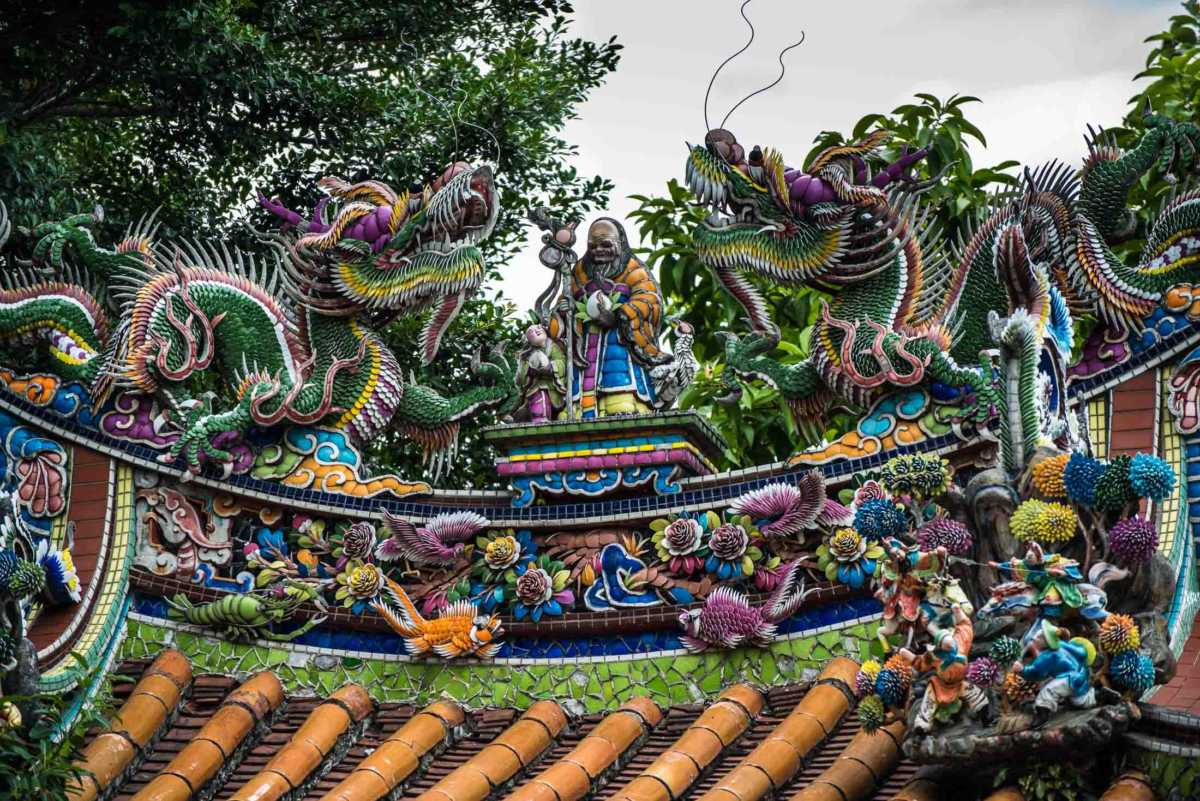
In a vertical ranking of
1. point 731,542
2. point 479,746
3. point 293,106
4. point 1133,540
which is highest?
point 293,106

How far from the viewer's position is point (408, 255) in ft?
30.3

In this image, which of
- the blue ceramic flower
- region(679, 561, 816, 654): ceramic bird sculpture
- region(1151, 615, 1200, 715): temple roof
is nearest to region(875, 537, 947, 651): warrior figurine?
region(1151, 615, 1200, 715): temple roof

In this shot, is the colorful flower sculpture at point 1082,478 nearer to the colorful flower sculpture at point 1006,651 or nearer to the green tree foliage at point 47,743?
the colorful flower sculpture at point 1006,651

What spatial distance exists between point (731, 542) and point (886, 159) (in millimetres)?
3657

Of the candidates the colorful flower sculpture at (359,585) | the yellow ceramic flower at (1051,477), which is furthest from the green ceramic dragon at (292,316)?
the yellow ceramic flower at (1051,477)

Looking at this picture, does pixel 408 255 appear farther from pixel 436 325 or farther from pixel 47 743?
pixel 47 743

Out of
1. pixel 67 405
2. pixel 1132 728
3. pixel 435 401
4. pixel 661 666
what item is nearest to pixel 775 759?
pixel 661 666

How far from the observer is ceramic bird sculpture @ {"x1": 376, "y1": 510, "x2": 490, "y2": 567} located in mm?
8773

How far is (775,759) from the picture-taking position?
7.74m

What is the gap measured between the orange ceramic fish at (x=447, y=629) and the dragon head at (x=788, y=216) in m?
1.55

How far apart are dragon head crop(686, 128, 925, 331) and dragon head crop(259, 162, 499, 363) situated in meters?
0.91

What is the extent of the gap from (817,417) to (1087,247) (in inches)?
46.9

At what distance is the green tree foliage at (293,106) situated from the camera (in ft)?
37.2

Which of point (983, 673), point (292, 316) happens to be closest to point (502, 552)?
point (292, 316)
